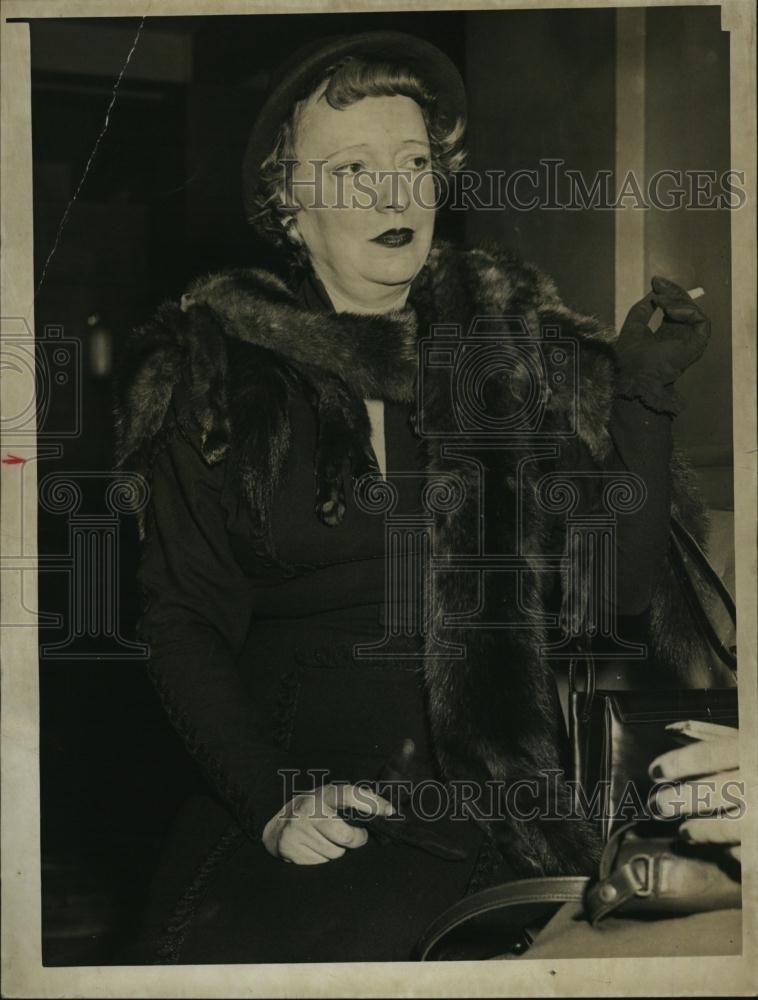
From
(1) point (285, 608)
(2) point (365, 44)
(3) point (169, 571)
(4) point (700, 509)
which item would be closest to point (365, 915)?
(1) point (285, 608)

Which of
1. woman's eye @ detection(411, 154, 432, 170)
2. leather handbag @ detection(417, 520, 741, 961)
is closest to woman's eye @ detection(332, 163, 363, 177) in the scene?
woman's eye @ detection(411, 154, 432, 170)

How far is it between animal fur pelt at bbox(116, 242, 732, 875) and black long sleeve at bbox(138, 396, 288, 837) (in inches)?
2.8

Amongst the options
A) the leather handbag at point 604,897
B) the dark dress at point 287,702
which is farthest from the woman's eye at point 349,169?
the leather handbag at point 604,897

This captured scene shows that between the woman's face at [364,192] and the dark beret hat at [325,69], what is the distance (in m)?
0.05

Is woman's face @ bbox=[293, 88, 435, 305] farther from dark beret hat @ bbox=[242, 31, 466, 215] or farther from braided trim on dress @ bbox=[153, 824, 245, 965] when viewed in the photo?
braided trim on dress @ bbox=[153, 824, 245, 965]

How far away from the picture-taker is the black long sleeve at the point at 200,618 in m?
2.13

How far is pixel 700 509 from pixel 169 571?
3.65ft

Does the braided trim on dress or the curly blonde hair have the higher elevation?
the curly blonde hair

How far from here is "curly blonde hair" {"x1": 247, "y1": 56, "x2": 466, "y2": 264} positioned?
86.4 inches
